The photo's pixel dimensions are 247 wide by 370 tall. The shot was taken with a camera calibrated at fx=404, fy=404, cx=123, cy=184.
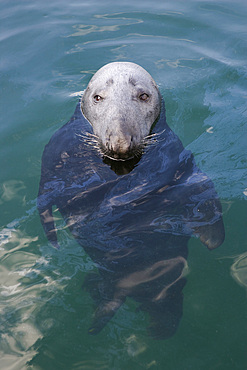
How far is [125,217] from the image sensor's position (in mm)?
4137

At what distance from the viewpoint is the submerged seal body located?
12.0ft

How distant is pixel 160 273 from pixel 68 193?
1.34 metres

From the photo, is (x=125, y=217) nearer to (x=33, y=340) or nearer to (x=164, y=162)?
(x=164, y=162)

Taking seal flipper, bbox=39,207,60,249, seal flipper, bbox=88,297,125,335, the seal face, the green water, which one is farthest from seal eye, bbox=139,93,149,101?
seal flipper, bbox=88,297,125,335

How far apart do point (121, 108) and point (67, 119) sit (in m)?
1.49

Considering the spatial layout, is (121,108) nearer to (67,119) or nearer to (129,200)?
(129,200)

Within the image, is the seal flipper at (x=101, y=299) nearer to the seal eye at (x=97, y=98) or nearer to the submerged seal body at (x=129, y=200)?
the submerged seal body at (x=129, y=200)

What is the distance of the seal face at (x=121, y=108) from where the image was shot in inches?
167

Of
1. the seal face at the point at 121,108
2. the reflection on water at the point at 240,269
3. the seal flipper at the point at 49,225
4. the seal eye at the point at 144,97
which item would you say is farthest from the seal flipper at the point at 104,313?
the seal eye at the point at 144,97

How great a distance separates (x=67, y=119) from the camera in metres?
5.80

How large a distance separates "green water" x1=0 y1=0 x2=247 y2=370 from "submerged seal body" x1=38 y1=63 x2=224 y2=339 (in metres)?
0.12

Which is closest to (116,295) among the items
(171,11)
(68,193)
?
(68,193)

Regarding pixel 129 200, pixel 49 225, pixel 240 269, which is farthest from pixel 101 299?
pixel 240 269

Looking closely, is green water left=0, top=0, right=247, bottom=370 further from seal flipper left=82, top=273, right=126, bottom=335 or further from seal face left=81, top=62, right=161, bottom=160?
seal face left=81, top=62, right=161, bottom=160
